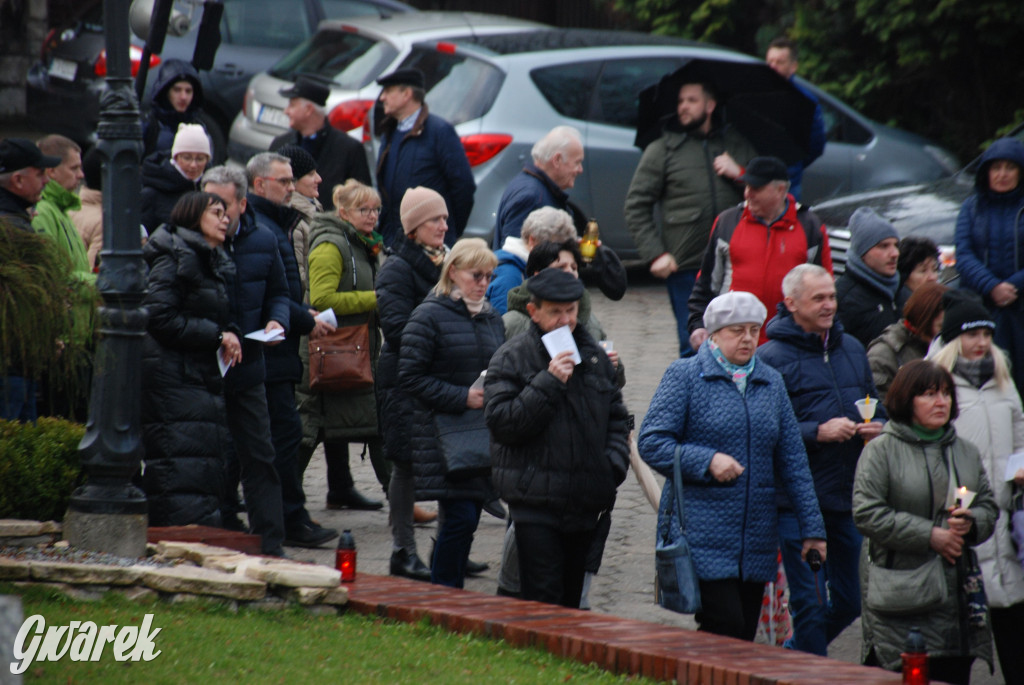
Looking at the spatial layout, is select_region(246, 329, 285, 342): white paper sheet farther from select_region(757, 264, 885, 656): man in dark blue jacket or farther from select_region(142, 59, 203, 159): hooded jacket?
select_region(142, 59, 203, 159): hooded jacket

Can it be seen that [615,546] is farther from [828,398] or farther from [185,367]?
[185,367]

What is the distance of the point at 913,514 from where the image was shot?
612 cm

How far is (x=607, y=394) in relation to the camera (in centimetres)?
629

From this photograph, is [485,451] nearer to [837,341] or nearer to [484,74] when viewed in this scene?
[837,341]

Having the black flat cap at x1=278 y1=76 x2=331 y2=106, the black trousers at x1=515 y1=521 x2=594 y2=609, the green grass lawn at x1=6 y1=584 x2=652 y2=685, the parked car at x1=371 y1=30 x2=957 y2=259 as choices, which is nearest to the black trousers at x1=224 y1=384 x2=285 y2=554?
the green grass lawn at x1=6 y1=584 x2=652 y2=685

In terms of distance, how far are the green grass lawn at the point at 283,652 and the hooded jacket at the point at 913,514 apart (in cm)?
123

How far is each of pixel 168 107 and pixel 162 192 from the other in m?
2.02

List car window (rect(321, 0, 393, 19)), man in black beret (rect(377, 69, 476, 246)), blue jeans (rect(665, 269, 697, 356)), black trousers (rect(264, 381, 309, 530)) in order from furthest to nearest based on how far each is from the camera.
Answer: car window (rect(321, 0, 393, 19))
man in black beret (rect(377, 69, 476, 246))
blue jeans (rect(665, 269, 697, 356))
black trousers (rect(264, 381, 309, 530))

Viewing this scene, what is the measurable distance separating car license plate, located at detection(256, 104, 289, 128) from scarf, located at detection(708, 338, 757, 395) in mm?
8493

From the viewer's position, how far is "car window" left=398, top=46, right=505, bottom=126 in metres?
13.4

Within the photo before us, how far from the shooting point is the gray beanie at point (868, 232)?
26.0ft

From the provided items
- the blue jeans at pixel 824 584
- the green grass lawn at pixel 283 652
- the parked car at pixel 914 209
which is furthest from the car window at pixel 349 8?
the green grass lawn at pixel 283 652

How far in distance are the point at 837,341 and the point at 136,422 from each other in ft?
10.2

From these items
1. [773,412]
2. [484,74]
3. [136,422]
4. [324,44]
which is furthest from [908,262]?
[324,44]
